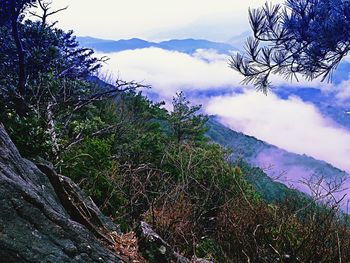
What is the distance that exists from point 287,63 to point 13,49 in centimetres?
587

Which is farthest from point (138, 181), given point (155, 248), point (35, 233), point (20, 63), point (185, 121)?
point (185, 121)

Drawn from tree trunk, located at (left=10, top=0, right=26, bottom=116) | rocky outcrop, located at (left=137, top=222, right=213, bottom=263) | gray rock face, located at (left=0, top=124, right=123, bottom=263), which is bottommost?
rocky outcrop, located at (left=137, top=222, right=213, bottom=263)

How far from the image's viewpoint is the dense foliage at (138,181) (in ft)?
18.4

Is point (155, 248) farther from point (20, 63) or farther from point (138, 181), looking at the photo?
point (20, 63)

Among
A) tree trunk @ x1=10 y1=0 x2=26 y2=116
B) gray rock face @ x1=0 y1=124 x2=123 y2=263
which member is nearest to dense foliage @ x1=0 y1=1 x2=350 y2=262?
tree trunk @ x1=10 y1=0 x2=26 y2=116

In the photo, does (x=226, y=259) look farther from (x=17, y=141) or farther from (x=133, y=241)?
(x=17, y=141)

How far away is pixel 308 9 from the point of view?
4938mm

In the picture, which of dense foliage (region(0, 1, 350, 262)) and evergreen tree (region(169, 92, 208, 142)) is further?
evergreen tree (region(169, 92, 208, 142))

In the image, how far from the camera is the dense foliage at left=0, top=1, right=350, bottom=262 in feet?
18.4

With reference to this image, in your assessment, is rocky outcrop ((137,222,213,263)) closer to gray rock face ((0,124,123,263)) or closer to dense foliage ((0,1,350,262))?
dense foliage ((0,1,350,262))

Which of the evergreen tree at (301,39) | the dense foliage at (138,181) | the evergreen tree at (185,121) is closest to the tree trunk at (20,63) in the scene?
the dense foliage at (138,181)

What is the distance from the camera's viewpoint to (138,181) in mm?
7008

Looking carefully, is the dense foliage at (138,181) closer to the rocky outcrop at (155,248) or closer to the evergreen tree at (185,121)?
the rocky outcrop at (155,248)

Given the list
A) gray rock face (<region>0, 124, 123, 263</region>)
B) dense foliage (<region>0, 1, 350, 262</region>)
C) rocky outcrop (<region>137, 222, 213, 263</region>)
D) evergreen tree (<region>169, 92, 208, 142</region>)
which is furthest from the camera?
evergreen tree (<region>169, 92, 208, 142</region>)
